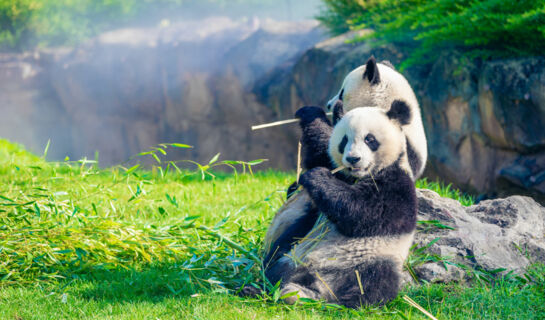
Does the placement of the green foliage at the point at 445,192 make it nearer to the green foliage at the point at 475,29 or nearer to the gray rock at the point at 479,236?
the gray rock at the point at 479,236

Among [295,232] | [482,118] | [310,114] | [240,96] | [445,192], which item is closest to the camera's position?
[295,232]

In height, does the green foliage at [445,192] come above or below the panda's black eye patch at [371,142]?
below

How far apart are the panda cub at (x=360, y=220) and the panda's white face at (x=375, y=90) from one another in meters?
0.52

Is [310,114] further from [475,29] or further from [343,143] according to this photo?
[475,29]

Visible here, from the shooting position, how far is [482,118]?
6434 mm

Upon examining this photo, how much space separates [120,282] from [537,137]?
15.8 feet

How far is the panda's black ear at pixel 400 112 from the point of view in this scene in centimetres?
288

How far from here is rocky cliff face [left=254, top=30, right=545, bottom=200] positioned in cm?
598

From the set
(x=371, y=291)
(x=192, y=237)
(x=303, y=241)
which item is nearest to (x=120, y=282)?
(x=192, y=237)

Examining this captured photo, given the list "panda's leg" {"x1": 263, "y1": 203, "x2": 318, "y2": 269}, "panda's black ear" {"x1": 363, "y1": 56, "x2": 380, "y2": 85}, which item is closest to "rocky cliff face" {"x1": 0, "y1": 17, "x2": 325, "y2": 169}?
"panda's black ear" {"x1": 363, "y1": 56, "x2": 380, "y2": 85}

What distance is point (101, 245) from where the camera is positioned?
354 centimetres

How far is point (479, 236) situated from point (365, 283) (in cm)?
115

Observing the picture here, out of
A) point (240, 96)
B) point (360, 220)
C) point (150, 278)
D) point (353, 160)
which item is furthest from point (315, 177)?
point (240, 96)

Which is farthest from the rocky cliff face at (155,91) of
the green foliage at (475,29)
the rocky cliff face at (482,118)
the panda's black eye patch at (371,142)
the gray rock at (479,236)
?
the panda's black eye patch at (371,142)
